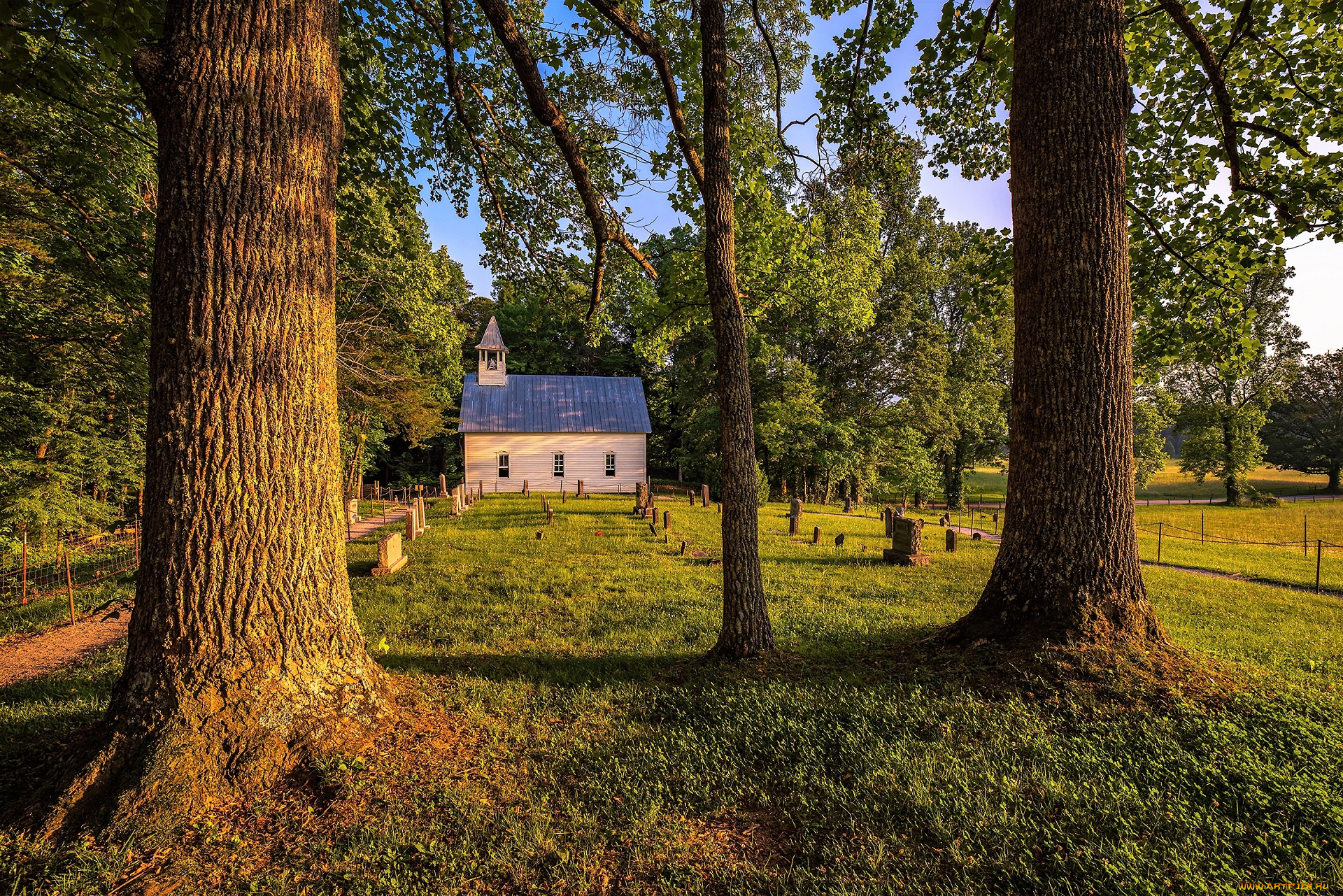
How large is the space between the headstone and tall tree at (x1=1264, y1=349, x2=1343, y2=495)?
55.6 metres

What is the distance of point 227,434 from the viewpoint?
2.89 m

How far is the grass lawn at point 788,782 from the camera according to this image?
2.36 m

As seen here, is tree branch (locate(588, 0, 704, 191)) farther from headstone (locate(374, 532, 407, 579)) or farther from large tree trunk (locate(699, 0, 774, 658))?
headstone (locate(374, 532, 407, 579))

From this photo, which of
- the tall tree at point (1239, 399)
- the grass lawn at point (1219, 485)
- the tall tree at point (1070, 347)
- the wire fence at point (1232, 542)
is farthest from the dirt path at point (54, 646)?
the grass lawn at point (1219, 485)

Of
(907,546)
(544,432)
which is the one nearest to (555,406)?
(544,432)

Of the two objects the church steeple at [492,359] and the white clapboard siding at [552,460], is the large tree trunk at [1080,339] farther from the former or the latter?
the church steeple at [492,359]

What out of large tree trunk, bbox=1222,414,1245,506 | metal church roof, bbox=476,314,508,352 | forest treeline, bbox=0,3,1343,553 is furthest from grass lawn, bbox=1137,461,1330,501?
metal church roof, bbox=476,314,508,352

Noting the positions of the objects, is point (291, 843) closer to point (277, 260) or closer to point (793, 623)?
point (277, 260)

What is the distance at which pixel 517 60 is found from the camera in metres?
4.70

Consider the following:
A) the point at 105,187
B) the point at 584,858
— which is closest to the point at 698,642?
the point at 584,858

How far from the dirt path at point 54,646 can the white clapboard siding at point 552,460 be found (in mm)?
21147

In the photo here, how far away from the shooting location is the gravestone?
1133 centimetres

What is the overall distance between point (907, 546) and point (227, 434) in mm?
11472

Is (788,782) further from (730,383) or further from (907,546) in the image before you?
(907,546)
